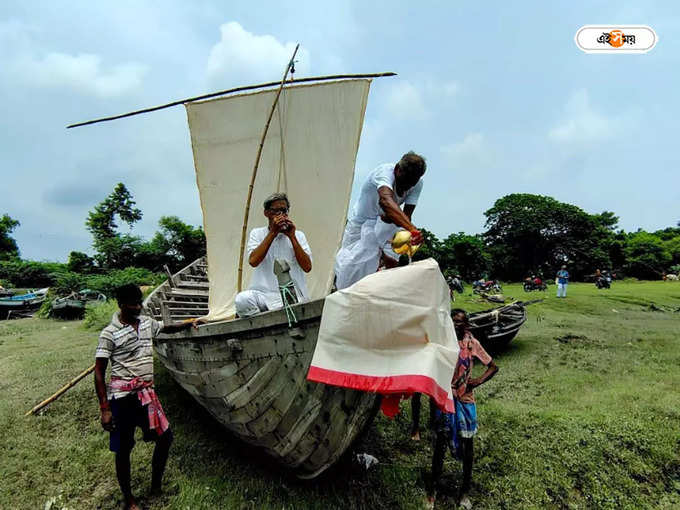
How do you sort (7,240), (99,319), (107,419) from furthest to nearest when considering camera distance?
1. (7,240)
2. (99,319)
3. (107,419)

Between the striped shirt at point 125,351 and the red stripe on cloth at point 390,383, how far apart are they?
143 cm

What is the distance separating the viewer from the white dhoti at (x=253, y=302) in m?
2.99

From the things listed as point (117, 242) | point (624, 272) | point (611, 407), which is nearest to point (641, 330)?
point (611, 407)

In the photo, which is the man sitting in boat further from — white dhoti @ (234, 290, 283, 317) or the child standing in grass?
the child standing in grass

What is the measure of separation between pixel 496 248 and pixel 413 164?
32.7m

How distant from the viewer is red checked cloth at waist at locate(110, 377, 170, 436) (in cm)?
254

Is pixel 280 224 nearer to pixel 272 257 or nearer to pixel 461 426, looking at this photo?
pixel 272 257

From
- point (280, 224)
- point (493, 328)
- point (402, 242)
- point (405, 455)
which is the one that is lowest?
point (405, 455)

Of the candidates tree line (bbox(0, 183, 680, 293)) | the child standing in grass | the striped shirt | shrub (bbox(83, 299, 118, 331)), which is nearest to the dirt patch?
the child standing in grass

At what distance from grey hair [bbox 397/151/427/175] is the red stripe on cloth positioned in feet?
4.88

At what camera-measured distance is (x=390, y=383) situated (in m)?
1.79

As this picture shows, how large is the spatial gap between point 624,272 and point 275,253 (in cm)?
3596

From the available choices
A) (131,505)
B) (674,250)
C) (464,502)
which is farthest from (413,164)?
(674,250)

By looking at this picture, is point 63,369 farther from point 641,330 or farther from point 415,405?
point 641,330
